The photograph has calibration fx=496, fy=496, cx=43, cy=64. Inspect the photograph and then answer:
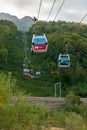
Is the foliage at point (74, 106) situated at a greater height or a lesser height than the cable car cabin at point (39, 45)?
lesser

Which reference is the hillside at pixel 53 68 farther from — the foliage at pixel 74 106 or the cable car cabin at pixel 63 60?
the cable car cabin at pixel 63 60

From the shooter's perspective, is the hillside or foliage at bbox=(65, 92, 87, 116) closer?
foliage at bbox=(65, 92, 87, 116)

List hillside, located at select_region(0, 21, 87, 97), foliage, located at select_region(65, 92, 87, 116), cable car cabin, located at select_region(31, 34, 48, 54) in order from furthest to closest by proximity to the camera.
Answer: hillside, located at select_region(0, 21, 87, 97) → foliage, located at select_region(65, 92, 87, 116) → cable car cabin, located at select_region(31, 34, 48, 54)

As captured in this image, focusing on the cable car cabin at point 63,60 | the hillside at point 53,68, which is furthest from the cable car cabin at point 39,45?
the hillside at point 53,68

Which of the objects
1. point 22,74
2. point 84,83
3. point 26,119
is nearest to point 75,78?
point 84,83

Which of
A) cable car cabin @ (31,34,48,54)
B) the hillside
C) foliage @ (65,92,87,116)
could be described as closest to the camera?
cable car cabin @ (31,34,48,54)

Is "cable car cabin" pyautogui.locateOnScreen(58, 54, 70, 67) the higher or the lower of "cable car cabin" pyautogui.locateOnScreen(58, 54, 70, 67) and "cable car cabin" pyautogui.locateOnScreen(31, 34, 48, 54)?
the lower

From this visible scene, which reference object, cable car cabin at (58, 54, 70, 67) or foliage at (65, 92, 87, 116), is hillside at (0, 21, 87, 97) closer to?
foliage at (65, 92, 87, 116)

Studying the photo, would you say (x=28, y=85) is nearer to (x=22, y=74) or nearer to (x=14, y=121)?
(x=22, y=74)

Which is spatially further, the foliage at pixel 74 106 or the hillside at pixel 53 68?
the hillside at pixel 53 68

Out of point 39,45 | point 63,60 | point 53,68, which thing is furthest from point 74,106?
point 53,68

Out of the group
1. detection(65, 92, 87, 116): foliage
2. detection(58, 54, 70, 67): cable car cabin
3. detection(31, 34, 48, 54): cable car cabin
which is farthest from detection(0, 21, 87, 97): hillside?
detection(31, 34, 48, 54): cable car cabin

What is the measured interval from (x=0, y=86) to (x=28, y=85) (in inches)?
2326

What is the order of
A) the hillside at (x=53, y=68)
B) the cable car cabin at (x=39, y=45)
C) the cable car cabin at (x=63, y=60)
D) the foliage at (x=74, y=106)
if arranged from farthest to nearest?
the hillside at (x=53, y=68) < the foliage at (x=74, y=106) < the cable car cabin at (x=63, y=60) < the cable car cabin at (x=39, y=45)
